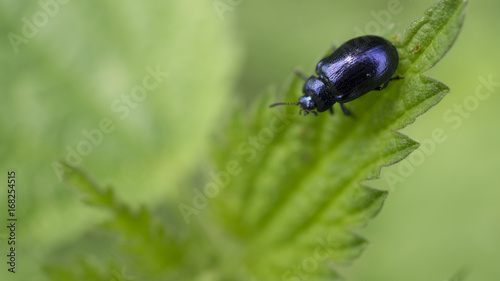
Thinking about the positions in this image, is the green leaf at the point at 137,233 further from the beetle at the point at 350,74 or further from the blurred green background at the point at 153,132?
the beetle at the point at 350,74

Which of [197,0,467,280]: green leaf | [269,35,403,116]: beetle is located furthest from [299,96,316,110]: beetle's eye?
[197,0,467,280]: green leaf

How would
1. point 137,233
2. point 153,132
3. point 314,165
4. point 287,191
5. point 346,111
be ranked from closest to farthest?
point 137,233
point 346,111
point 314,165
point 287,191
point 153,132

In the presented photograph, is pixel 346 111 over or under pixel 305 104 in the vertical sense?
under

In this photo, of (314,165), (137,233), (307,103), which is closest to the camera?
(137,233)

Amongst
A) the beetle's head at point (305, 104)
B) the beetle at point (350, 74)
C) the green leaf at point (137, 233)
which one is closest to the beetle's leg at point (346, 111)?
the beetle at point (350, 74)

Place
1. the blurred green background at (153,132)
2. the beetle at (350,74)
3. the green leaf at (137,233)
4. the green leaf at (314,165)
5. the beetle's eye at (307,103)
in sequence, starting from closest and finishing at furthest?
the green leaf at (314,165) → the green leaf at (137,233) → the beetle at (350,74) → the beetle's eye at (307,103) → the blurred green background at (153,132)

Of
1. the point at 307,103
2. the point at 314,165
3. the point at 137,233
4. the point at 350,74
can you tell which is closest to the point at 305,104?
the point at 307,103

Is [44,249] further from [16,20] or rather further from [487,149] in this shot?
[487,149]

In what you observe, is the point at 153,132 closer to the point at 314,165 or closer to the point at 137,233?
the point at 137,233
